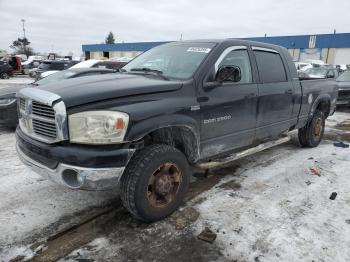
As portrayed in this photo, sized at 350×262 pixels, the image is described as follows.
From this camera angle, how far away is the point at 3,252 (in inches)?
114

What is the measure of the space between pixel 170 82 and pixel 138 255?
1.76 metres

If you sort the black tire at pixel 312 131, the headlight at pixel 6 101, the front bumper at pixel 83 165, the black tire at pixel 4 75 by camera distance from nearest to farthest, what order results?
the front bumper at pixel 83 165, the black tire at pixel 312 131, the headlight at pixel 6 101, the black tire at pixel 4 75

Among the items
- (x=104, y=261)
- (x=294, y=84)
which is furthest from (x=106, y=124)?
(x=294, y=84)

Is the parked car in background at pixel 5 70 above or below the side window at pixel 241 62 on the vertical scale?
below

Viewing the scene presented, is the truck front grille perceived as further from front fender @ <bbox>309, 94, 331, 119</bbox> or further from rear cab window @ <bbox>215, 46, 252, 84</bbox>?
front fender @ <bbox>309, 94, 331, 119</bbox>

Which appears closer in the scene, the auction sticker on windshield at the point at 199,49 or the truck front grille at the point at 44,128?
the truck front grille at the point at 44,128

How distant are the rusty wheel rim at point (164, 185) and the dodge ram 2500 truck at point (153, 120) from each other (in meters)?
0.01

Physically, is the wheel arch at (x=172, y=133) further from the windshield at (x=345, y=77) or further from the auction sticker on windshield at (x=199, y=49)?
the windshield at (x=345, y=77)

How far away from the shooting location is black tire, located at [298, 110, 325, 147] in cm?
643

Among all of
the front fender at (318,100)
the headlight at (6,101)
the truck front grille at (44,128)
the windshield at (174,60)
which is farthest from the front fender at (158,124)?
the headlight at (6,101)

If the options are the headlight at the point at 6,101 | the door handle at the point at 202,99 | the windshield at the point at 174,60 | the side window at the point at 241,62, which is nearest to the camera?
the door handle at the point at 202,99

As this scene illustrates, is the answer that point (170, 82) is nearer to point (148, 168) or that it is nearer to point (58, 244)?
point (148, 168)

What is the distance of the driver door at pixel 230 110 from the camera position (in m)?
3.84

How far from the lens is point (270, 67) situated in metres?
5.00
